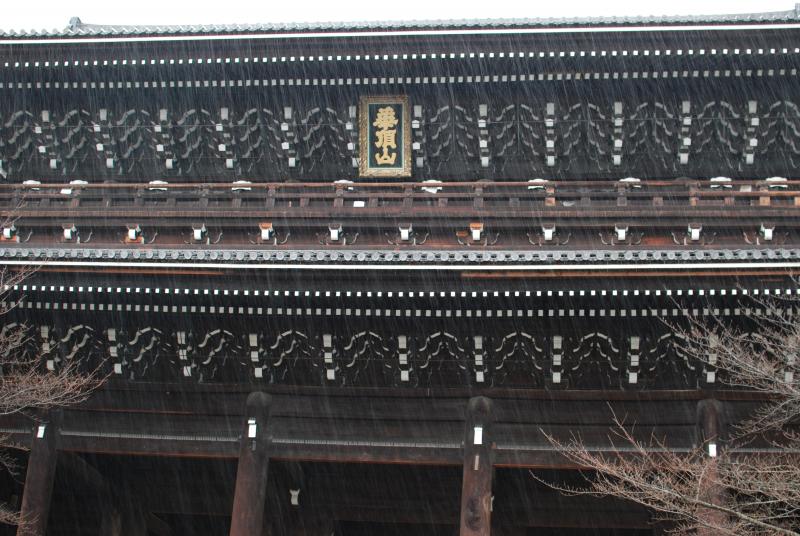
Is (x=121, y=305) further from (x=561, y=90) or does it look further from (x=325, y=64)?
(x=561, y=90)

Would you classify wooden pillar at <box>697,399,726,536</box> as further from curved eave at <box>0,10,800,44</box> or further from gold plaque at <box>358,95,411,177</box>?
gold plaque at <box>358,95,411,177</box>

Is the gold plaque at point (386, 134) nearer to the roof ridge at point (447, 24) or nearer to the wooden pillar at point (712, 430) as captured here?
the roof ridge at point (447, 24)

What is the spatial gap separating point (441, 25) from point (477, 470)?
7.35 m

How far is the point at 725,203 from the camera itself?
1546 cm

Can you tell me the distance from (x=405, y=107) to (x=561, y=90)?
2.74 metres

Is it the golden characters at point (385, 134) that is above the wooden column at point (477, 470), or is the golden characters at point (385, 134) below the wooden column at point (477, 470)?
above

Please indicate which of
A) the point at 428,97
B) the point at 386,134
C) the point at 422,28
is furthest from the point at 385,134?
the point at 422,28

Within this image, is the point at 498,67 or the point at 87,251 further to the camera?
the point at 498,67

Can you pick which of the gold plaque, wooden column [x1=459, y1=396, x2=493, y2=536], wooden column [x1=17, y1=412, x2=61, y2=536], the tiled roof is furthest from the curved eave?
wooden column [x1=17, y1=412, x2=61, y2=536]

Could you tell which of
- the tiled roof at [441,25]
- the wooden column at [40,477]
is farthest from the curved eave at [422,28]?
the wooden column at [40,477]

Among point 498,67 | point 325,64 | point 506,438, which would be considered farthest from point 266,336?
point 498,67

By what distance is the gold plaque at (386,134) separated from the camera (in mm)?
17281

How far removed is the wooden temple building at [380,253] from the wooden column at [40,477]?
41 millimetres

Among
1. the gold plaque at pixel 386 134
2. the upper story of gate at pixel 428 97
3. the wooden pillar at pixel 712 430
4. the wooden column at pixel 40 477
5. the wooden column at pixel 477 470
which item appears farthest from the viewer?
the gold plaque at pixel 386 134
